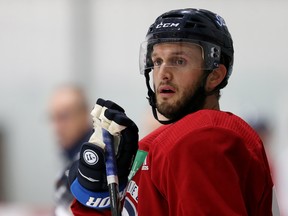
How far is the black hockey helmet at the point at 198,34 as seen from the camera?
7.59 ft

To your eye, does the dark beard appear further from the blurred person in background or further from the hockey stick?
the blurred person in background

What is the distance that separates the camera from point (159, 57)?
7.72ft

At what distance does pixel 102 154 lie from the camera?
2.23m

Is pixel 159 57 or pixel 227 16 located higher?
pixel 159 57

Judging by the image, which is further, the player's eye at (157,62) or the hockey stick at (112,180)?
the player's eye at (157,62)

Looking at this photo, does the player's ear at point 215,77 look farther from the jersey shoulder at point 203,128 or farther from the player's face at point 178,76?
the jersey shoulder at point 203,128

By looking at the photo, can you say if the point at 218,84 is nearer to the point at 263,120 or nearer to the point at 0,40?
the point at 263,120

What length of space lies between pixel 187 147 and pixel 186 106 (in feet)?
1.02

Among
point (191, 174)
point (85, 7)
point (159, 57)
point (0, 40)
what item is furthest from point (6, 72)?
point (191, 174)

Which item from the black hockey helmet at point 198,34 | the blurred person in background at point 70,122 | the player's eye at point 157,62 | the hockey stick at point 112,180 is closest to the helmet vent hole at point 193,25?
the black hockey helmet at point 198,34

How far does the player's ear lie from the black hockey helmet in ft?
0.05

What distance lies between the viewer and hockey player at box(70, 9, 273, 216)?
1.99 metres

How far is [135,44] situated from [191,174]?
12.1 ft

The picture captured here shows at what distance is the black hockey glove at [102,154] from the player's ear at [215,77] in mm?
253
